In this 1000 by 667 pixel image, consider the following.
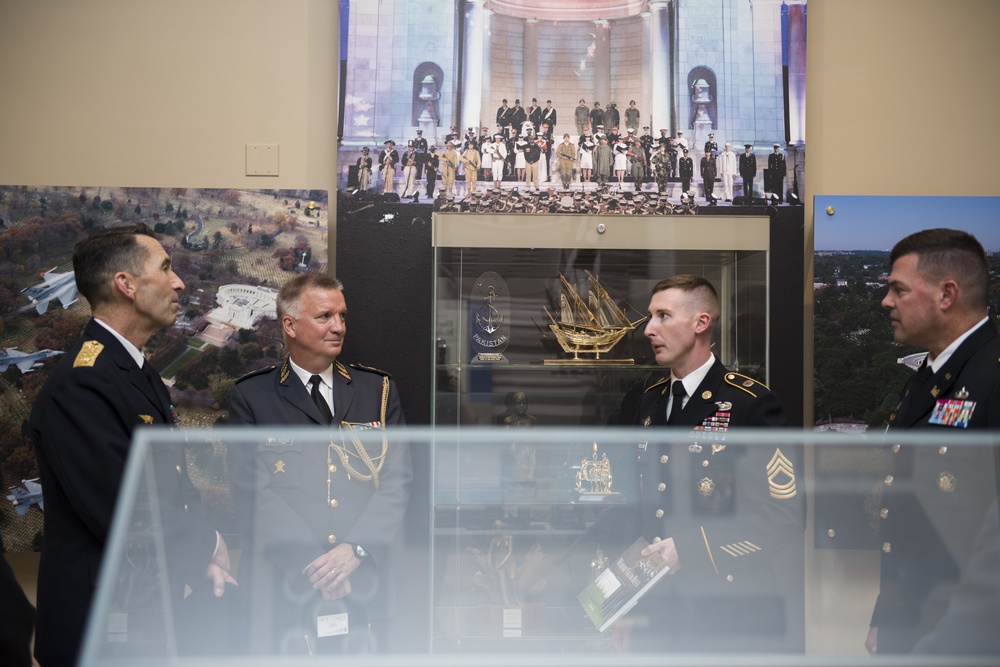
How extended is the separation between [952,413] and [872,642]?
1358 mm

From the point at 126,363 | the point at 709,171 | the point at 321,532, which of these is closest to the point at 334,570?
the point at 321,532

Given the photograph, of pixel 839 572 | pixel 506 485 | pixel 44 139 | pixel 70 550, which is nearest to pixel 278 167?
pixel 44 139

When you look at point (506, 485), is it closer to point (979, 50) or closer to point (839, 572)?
point (839, 572)

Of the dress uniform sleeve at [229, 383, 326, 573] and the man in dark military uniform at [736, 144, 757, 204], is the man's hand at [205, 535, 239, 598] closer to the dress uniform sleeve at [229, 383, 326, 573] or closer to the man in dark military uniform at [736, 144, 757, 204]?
the dress uniform sleeve at [229, 383, 326, 573]

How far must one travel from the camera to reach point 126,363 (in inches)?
92.7

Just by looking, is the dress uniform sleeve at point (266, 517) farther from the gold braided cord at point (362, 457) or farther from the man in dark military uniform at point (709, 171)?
the man in dark military uniform at point (709, 171)

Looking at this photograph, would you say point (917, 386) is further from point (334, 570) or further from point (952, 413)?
point (334, 570)

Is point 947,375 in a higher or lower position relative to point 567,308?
lower

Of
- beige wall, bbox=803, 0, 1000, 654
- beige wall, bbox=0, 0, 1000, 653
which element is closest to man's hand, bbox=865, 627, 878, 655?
beige wall, bbox=0, 0, 1000, 653

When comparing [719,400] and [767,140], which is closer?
[719,400]

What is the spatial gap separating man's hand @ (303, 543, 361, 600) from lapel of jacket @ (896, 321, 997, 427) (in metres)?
1.70

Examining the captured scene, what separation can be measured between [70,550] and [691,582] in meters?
1.74

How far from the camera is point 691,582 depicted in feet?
3.37

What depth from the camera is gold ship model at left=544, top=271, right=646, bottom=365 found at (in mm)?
3447
